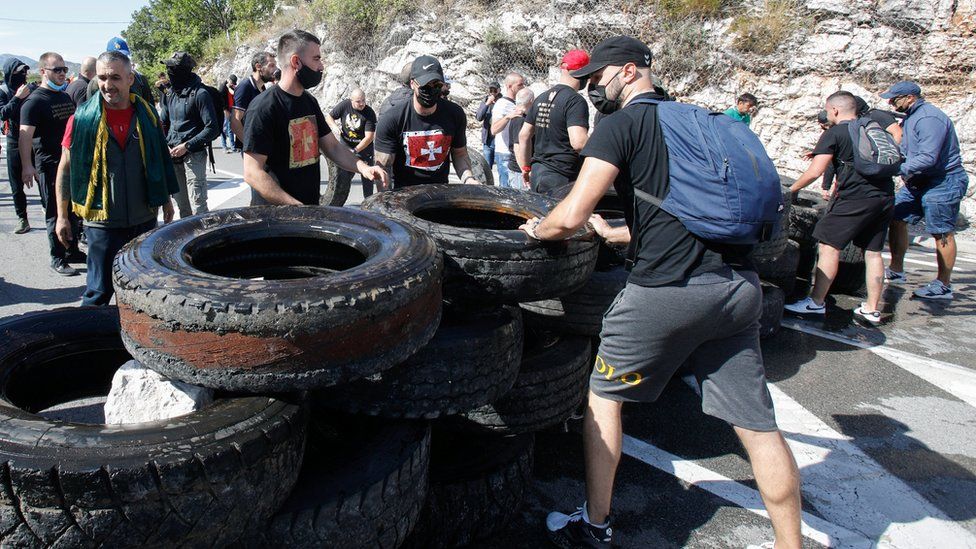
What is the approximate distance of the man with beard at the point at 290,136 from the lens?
13.8 ft

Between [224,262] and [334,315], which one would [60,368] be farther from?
[334,315]

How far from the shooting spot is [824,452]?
3.81 meters

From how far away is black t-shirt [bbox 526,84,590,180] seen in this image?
5.76m

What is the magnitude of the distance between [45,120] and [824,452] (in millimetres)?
7788

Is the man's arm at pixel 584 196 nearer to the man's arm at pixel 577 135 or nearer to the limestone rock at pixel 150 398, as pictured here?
the limestone rock at pixel 150 398

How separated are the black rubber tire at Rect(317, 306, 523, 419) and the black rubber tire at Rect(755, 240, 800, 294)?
12.2 feet

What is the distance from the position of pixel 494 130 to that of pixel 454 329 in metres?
7.31

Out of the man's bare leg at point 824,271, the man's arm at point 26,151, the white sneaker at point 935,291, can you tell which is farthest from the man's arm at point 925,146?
the man's arm at point 26,151

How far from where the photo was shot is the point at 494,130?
32.0 ft

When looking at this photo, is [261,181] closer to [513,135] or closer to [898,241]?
[513,135]

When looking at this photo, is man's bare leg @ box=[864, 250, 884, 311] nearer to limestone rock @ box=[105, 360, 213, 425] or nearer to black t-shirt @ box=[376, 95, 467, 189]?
black t-shirt @ box=[376, 95, 467, 189]

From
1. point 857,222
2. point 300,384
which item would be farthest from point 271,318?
point 857,222

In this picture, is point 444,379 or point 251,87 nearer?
point 444,379

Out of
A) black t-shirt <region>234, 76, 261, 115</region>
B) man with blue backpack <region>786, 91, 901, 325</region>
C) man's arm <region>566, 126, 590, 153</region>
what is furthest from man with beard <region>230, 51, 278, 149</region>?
man with blue backpack <region>786, 91, 901, 325</region>
